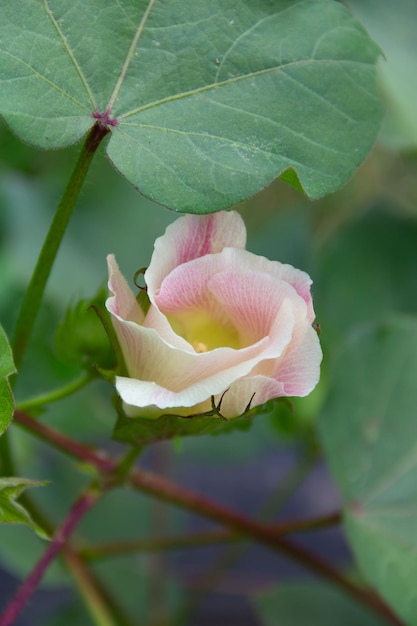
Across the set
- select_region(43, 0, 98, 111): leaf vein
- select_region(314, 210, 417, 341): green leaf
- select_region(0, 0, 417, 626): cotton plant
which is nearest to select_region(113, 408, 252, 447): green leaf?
select_region(0, 0, 417, 626): cotton plant

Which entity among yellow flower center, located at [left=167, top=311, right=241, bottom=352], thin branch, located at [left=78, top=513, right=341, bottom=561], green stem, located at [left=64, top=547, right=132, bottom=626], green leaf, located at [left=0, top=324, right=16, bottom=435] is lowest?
green stem, located at [left=64, top=547, right=132, bottom=626]

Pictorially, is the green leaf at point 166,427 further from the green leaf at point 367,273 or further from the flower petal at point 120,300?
the green leaf at point 367,273

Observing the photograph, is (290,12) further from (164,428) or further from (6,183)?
(6,183)

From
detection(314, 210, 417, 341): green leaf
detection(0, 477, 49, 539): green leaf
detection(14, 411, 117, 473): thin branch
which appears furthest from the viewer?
detection(314, 210, 417, 341): green leaf

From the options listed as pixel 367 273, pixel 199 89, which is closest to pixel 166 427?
pixel 199 89

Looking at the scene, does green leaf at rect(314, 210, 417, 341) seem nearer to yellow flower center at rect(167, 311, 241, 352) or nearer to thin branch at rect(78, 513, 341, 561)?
thin branch at rect(78, 513, 341, 561)

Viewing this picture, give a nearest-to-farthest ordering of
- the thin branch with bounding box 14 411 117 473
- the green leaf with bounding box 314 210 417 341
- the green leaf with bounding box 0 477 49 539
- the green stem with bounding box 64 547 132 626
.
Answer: the green leaf with bounding box 0 477 49 539 < the thin branch with bounding box 14 411 117 473 < the green stem with bounding box 64 547 132 626 < the green leaf with bounding box 314 210 417 341

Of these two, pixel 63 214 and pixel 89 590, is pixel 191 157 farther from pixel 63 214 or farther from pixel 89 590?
pixel 89 590
